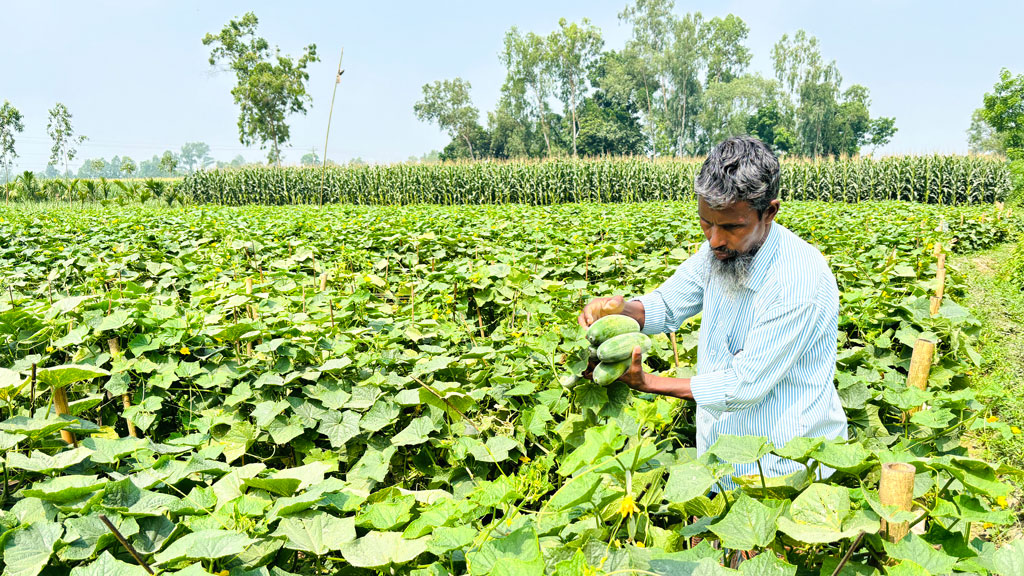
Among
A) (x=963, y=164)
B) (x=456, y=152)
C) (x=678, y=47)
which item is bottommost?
(x=963, y=164)

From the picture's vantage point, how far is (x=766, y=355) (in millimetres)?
1788

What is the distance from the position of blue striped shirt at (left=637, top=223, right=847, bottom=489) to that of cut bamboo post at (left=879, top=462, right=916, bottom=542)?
511 millimetres

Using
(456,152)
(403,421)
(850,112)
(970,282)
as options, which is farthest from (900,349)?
(850,112)

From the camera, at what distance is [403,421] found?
109 inches

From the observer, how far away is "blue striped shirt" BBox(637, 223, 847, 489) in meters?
1.79

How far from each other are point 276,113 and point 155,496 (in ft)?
148

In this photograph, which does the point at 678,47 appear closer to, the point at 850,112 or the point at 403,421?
the point at 850,112

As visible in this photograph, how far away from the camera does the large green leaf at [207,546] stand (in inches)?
52.6

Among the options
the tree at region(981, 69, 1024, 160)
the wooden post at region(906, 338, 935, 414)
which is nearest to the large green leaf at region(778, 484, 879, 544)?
the wooden post at region(906, 338, 935, 414)

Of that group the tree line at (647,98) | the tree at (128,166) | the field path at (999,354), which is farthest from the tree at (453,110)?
the field path at (999,354)

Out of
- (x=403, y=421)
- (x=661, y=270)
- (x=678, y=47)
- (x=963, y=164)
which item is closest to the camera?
(x=403, y=421)

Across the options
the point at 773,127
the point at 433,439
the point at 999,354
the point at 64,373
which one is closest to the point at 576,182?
the point at 999,354

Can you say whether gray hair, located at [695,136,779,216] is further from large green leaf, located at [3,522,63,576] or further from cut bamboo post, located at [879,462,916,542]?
large green leaf, located at [3,522,63,576]

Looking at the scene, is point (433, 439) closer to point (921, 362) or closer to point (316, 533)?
point (316, 533)
